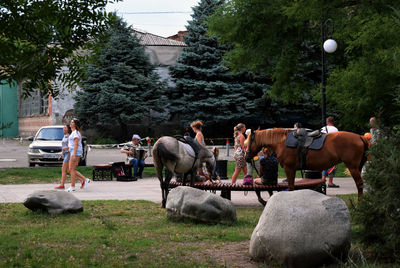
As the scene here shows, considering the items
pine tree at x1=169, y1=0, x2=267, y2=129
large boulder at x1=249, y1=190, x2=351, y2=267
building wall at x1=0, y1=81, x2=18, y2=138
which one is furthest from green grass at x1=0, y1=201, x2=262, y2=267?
building wall at x1=0, y1=81, x2=18, y2=138

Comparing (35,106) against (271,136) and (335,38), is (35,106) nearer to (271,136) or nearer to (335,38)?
(335,38)

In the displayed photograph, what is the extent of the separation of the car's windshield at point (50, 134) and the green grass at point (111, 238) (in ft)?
40.3

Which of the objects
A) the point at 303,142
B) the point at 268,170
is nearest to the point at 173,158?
the point at 268,170

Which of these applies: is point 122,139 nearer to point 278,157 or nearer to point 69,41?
point 278,157

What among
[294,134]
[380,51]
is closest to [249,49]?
[380,51]

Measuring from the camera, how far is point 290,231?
612 cm

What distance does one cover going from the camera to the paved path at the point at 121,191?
13480 mm

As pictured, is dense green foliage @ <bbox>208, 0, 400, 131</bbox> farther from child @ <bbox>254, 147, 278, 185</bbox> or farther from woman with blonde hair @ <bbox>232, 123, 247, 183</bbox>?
child @ <bbox>254, 147, 278, 185</bbox>

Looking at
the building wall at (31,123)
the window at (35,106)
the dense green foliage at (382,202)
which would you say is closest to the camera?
the dense green foliage at (382,202)

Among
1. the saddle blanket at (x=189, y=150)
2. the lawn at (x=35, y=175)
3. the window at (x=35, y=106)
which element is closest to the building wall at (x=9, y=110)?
the window at (x=35, y=106)

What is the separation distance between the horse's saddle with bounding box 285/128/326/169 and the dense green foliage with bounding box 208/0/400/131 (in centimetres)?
595

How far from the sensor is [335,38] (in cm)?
2194

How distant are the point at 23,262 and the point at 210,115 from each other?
33654 mm

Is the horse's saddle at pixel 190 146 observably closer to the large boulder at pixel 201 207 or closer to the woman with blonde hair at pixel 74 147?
the large boulder at pixel 201 207
